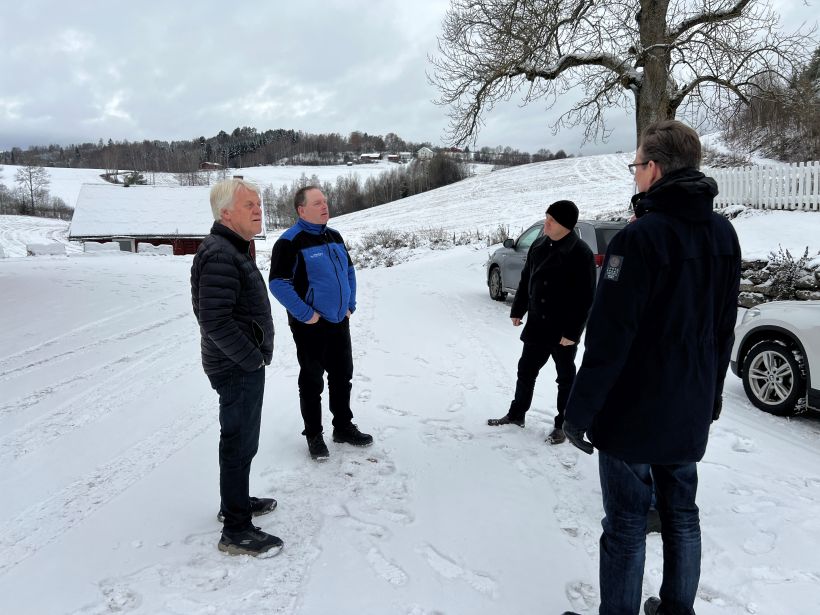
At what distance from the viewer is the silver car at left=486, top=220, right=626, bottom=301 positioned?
28.1 feet

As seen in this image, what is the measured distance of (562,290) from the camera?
13.3ft

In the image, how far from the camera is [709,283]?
6.43 ft

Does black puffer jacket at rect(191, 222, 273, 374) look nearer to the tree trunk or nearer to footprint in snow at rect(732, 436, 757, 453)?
footprint in snow at rect(732, 436, 757, 453)

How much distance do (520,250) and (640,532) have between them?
8646 millimetres

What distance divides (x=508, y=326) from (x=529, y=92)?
349 inches

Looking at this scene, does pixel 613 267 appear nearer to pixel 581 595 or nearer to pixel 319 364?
pixel 581 595

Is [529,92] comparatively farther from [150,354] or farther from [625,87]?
[150,354]

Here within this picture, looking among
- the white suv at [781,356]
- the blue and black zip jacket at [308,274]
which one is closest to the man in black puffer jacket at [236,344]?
the blue and black zip jacket at [308,274]

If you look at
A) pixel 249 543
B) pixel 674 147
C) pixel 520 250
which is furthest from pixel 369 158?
pixel 674 147

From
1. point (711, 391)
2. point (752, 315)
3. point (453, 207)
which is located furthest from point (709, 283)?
point (453, 207)

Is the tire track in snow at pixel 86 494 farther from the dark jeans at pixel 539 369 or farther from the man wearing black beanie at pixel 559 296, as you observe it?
the man wearing black beanie at pixel 559 296

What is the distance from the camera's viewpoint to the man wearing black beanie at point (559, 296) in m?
4.02

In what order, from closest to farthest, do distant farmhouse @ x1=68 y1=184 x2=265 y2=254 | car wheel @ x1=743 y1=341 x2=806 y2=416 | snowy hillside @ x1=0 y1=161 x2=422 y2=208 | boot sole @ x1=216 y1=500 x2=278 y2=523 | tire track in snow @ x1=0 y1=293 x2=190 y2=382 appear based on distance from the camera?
boot sole @ x1=216 y1=500 x2=278 y2=523
car wheel @ x1=743 y1=341 x2=806 y2=416
tire track in snow @ x1=0 y1=293 x2=190 y2=382
distant farmhouse @ x1=68 y1=184 x2=265 y2=254
snowy hillside @ x1=0 y1=161 x2=422 y2=208

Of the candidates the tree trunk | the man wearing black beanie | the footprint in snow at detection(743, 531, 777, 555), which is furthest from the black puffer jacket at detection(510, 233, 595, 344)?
the tree trunk
